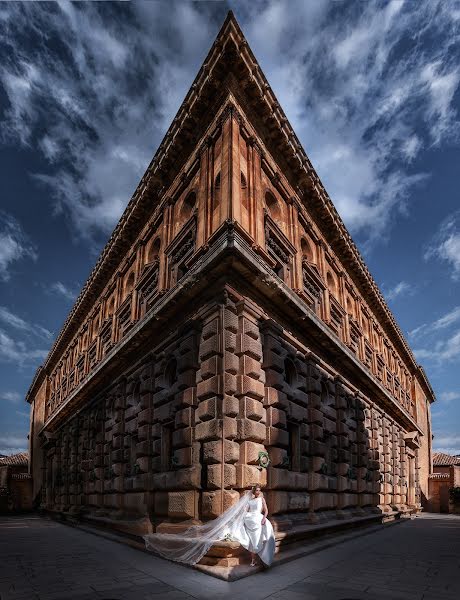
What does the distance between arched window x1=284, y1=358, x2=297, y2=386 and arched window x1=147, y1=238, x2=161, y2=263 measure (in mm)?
7621

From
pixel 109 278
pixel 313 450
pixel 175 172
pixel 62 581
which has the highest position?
pixel 175 172

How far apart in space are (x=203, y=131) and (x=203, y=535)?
11.8m

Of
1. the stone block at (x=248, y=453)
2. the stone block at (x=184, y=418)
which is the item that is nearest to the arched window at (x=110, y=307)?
the stone block at (x=184, y=418)

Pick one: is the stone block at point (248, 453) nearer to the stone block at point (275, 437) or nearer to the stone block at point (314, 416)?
the stone block at point (275, 437)

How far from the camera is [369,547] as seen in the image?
11.1 metres

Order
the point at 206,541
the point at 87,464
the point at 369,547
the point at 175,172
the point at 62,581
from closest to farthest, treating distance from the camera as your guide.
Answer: the point at 62,581, the point at 206,541, the point at 369,547, the point at 175,172, the point at 87,464

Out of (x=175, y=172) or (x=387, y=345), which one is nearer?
(x=175, y=172)

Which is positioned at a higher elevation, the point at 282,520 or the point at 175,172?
the point at 175,172

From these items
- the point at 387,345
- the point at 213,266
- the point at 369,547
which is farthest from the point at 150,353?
the point at 387,345

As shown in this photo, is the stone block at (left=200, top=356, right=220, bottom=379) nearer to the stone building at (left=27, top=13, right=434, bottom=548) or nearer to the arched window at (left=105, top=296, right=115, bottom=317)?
the stone building at (left=27, top=13, right=434, bottom=548)

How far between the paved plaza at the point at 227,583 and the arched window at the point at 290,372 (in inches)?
A: 163

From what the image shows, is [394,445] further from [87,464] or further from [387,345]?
[87,464]

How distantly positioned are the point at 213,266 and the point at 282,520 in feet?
20.0

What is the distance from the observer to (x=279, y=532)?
9297mm
